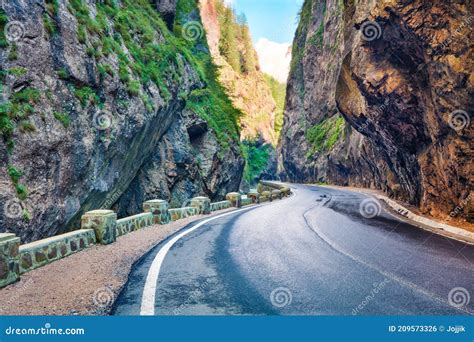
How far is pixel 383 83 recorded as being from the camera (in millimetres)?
15016

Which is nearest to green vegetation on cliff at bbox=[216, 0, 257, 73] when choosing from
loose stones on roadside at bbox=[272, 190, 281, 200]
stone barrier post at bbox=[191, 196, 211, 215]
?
loose stones on roadside at bbox=[272, 190, 281, 200]

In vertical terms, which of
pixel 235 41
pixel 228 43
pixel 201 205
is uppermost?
pixel 235 41

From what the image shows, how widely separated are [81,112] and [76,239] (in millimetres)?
5490

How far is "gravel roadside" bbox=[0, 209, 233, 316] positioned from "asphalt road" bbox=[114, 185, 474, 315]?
0.90ft

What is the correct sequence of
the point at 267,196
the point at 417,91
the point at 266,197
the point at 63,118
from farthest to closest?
the point at 267,196
the point at 266,197
the point at 417,91
the point at 63,118

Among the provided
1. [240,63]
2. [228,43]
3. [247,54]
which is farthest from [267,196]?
[247,54]

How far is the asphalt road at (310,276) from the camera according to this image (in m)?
4.43

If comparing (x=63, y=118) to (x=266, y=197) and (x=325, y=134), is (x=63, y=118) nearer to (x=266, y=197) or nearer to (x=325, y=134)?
(x=266, y=197)

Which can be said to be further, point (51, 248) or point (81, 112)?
point (81, 112)

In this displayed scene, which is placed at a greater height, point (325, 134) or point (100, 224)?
point (325, 134)

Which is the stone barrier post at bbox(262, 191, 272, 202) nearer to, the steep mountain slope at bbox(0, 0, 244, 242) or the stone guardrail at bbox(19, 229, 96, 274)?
the steep mountain slope at bbox(0, 0, 244, 242)

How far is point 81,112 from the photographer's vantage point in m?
11.6

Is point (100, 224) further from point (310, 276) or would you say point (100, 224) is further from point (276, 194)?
point (276, 194)

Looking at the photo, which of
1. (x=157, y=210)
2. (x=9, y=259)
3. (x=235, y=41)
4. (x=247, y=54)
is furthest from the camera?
(x=247, y=54)
